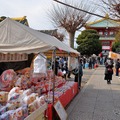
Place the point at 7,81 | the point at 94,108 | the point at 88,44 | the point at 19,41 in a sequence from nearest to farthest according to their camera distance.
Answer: the point at 19,41, the point at 7,81, the point at 94,108, the point at 88,44

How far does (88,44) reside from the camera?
45.6 meters

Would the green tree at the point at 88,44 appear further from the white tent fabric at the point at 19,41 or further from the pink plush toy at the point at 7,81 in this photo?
the white tent fabric at the point at 19,41

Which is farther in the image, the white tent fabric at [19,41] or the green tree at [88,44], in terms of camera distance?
the green tree at [88,44]

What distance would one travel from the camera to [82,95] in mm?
11844

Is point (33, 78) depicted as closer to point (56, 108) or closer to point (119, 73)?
point (56, 108)

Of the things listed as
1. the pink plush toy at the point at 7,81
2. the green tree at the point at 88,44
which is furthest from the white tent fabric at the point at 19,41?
the green tree at the point at 88,44

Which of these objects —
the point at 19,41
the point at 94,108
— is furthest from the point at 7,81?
the point at 94,108

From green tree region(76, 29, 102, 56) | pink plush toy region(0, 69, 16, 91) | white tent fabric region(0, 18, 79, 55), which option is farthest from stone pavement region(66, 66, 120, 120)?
green tree region(76, 29, 102, 56)

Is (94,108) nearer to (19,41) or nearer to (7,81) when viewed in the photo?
(7,81)

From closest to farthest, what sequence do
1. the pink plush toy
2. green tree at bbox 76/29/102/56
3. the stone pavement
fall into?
the pink plush toy
the stone pavement
green tree at bbox 76/29/102/56

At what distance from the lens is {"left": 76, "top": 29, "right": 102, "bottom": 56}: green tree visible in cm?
4562

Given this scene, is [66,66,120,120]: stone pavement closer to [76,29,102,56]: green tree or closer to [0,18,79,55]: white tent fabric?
[0,18,79,55]: white tent fabric

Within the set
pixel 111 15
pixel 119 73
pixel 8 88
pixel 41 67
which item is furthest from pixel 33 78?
pixel 119 73

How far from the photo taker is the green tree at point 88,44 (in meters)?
45.6
